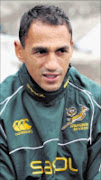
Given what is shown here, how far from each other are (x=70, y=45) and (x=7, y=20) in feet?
13.9

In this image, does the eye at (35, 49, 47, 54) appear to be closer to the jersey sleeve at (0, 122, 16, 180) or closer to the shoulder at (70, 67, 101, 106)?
the shoulder at (70, 67, 101, 106)

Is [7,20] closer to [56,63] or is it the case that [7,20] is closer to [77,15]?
[77,15]

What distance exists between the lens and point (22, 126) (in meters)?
2.18

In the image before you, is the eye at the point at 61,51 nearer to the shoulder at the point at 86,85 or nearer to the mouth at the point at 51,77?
the mouth at the point at 51,77

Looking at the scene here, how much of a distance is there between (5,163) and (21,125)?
0.73 feet

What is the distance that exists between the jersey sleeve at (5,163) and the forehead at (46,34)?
0.53m

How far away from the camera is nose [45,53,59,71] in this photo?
79.0 inches

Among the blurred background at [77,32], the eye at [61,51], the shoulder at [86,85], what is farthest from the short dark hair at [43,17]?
the blurred background at [77,32]

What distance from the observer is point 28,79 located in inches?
86.2

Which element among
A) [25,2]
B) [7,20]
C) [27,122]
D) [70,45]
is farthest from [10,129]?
[25,2]

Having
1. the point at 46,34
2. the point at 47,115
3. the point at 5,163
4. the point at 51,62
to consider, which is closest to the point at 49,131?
the point at 47,115

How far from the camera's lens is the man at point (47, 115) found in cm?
207

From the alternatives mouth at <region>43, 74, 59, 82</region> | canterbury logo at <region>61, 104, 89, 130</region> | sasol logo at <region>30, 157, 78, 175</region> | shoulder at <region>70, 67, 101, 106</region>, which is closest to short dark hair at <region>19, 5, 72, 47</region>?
mouth at <region>43, 74, 59, 82</region>

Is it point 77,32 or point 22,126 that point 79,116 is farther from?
point 77,32
